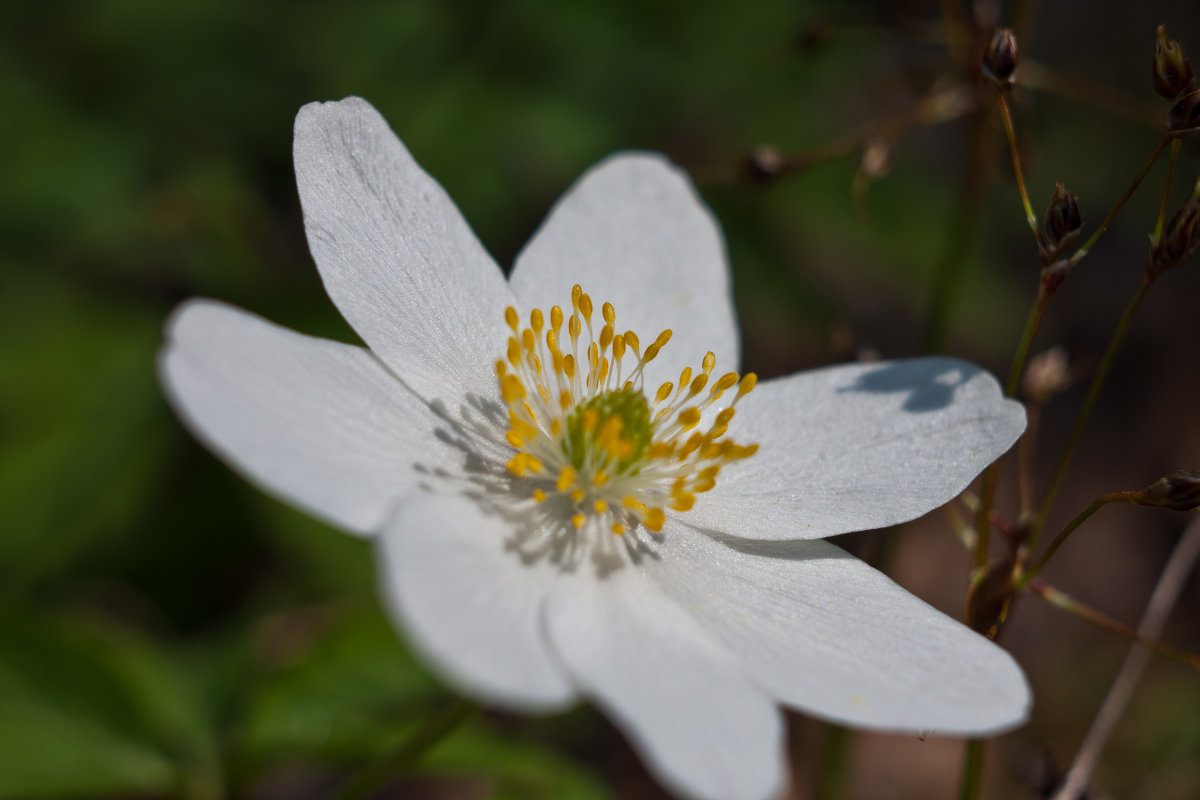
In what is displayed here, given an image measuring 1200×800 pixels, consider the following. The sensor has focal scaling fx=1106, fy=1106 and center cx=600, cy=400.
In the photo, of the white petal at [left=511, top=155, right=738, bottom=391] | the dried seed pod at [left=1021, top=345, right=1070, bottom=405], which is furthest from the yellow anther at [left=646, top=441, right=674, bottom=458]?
the dried seed pod at [left=1021, top=345, right=1070, bottom=405]

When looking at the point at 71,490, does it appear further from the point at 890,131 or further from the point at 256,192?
the point at 890,131

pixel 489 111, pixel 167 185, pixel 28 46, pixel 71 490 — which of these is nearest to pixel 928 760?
pixel 489 111

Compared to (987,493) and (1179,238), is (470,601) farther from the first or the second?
(1179,238)

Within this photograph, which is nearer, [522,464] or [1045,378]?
[522,464]

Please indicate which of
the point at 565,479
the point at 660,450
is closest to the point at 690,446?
the point at 660,450

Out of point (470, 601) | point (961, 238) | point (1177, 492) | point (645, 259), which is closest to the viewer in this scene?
point (470, 601)

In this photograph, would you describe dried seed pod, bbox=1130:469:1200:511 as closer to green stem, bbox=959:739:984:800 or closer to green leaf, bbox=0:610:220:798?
green stem, bbox=959:739:984:800

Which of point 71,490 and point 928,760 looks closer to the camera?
point 71,490
